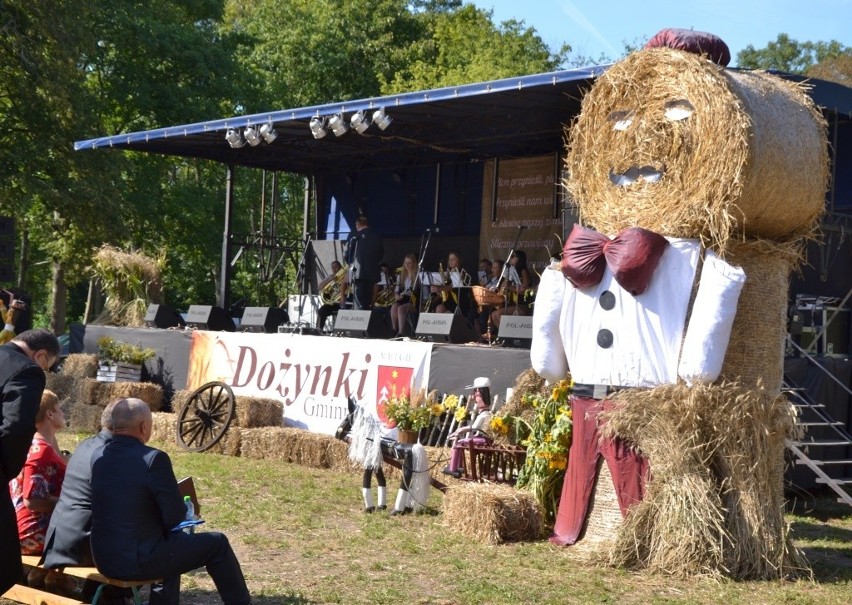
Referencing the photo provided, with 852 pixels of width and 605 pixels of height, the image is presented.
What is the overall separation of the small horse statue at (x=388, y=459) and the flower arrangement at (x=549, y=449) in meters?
0.79

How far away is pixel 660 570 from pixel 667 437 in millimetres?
825

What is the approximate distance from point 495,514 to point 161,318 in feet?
31.7

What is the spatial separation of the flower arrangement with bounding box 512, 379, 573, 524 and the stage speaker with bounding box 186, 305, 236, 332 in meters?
8.10

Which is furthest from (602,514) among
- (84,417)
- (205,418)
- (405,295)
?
(405,295)

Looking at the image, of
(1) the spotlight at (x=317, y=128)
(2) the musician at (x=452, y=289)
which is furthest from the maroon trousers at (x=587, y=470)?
(1) the spotlight at (x=317, y=128)

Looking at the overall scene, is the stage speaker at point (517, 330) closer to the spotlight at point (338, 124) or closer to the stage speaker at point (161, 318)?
the spotlight at point (338, 124)

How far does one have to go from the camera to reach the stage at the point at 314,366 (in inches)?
468

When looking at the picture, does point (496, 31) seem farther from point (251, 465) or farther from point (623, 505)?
point (623, 505)

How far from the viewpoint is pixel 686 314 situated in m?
7.45

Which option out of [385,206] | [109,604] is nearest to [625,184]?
[109,604]

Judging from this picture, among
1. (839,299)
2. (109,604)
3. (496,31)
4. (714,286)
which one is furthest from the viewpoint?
(496,31)

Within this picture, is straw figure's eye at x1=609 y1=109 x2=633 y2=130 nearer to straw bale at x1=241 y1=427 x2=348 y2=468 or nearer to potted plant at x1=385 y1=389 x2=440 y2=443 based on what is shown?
potted plant at x1=385 y1=389 x2=440 y2=443

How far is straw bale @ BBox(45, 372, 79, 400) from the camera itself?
1527 cm

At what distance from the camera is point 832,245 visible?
13102mm
